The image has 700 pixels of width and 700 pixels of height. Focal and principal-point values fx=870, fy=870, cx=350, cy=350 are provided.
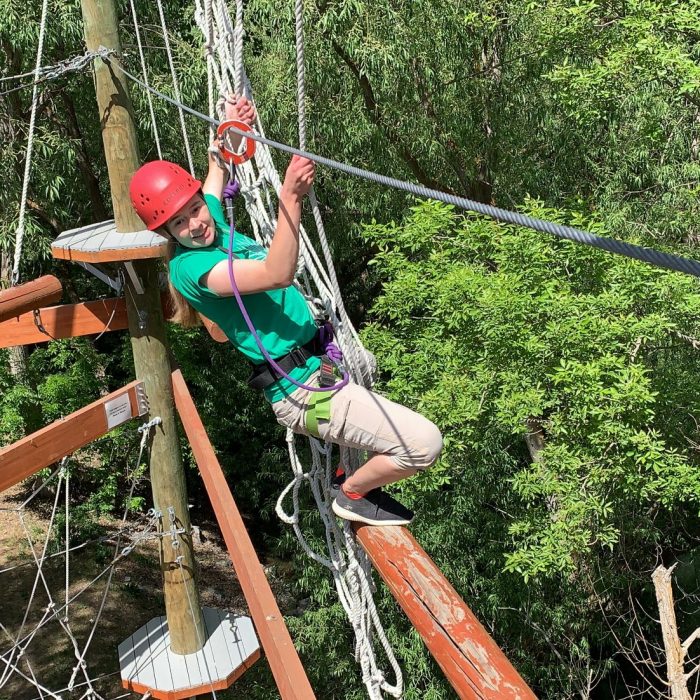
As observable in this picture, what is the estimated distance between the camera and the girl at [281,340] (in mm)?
1832

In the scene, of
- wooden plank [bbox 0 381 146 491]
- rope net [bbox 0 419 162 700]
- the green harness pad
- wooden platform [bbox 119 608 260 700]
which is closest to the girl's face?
the green harness pad

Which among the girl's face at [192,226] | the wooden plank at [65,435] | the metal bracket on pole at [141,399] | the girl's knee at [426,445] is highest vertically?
the girl's face at [192,226]

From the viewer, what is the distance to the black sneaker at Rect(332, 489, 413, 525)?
5.85 ft

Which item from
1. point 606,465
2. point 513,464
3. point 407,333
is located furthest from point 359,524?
point 513,464

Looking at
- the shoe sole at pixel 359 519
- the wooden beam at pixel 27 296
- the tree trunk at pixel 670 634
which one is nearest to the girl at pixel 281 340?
the shoe sole at pixel 359 519

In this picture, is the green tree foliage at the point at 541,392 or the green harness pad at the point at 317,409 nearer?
the green harness pad at the point at 317,409

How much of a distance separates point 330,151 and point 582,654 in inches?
182

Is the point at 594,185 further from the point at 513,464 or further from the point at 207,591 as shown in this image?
the point at 207,591

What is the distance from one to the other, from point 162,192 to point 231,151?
263 mm

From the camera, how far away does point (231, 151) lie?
6.81 ft

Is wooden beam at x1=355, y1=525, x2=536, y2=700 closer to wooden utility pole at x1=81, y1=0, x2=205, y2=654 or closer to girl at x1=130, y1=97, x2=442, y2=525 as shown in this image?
girl at x1=130, y1=97, x2=442, y2=525

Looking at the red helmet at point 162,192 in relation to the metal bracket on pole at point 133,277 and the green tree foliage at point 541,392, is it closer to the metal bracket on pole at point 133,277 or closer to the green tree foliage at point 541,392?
the metal bracket on pole at point 133,277

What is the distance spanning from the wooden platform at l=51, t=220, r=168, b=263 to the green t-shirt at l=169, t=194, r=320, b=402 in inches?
31.1

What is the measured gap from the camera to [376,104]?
751 cm
